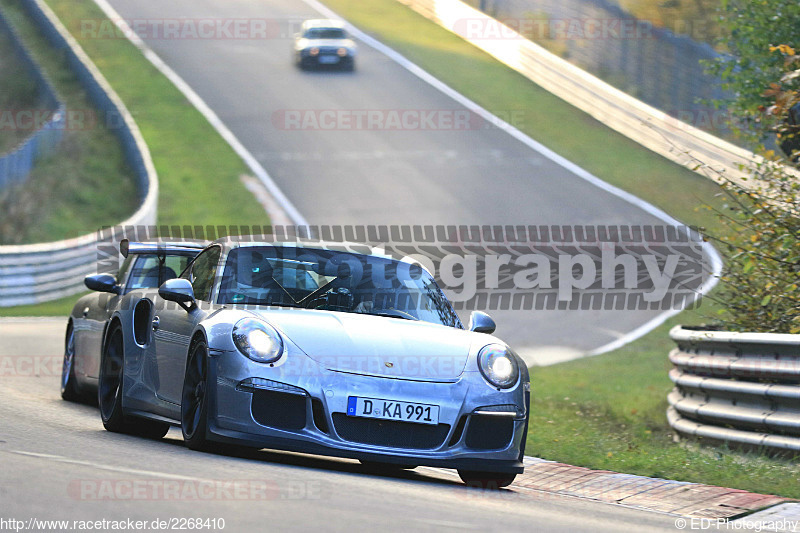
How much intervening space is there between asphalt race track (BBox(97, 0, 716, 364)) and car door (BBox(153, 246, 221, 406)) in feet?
30.7

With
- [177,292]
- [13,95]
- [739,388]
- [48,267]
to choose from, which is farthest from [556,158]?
[177,292]

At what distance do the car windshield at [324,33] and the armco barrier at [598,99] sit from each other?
5.98m

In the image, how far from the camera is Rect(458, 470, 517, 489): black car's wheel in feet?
25.7

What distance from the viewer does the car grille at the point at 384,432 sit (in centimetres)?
728

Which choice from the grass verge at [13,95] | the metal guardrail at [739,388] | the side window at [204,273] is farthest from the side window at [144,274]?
the grass verge at [13,95]

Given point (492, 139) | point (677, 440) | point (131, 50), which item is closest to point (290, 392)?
point (677, 440)

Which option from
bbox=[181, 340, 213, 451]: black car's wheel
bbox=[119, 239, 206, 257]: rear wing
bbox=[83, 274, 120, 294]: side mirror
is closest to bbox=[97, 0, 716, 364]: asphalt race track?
bbox=[119, 239, 206, 257]: rear wing

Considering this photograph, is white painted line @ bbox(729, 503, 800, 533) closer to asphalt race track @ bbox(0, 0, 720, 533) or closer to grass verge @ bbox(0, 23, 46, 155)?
asphalt race track @ bbox(0, 0, 720, 533)

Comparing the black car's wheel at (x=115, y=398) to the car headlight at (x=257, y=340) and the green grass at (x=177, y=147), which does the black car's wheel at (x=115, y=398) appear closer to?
the car headlight at (x=257, y=340)

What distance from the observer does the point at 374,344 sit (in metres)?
7.57

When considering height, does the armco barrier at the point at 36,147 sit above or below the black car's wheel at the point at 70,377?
below

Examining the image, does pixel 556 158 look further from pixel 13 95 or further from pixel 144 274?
pixel 144 274

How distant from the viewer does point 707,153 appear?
2866cm

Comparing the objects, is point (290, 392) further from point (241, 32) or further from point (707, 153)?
point (241, 32)
